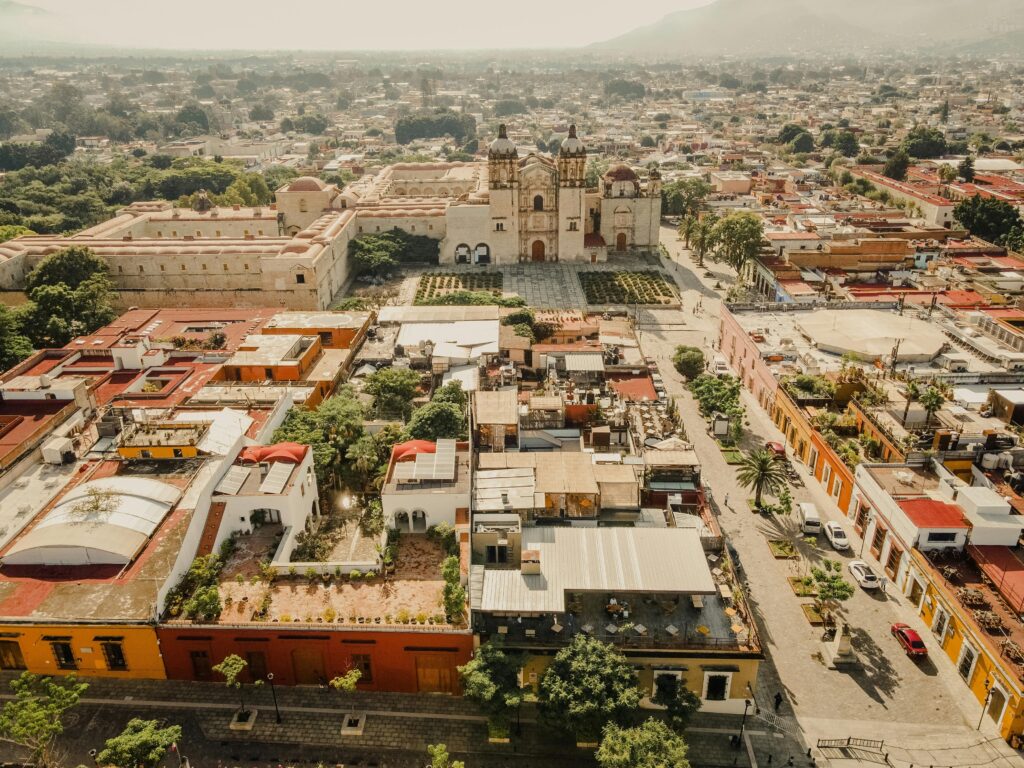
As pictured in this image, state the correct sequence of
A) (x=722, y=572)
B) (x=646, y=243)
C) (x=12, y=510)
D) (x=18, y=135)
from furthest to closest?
(x=18, y=135)
(x=646, y=243)
(x=12, y=510)
(x=722, y=572)

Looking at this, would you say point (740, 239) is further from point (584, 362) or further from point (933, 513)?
point (933, 513)

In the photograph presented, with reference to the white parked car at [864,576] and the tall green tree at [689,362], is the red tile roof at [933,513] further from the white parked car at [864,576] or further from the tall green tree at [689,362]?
the tall green tree at [689,362]

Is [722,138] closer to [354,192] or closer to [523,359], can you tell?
[354,192]

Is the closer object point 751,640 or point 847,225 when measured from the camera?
point 751,640

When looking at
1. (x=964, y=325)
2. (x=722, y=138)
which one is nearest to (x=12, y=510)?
(x=964, y=325)

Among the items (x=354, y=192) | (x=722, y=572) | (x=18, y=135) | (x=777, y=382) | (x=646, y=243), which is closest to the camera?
(x=722, y=572)

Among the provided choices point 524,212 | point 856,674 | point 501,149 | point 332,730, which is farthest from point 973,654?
point 501,149
